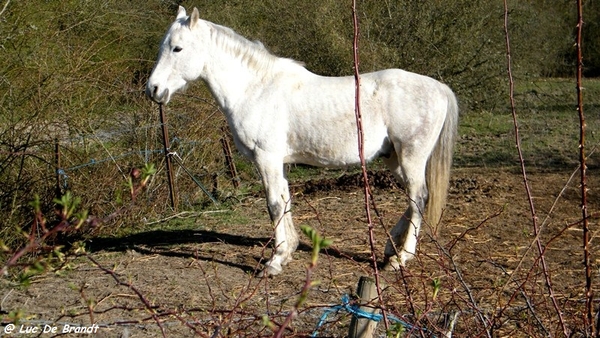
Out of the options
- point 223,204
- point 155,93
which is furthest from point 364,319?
point 223,204

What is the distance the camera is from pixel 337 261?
5.74 m

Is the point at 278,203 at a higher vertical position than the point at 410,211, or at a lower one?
higher

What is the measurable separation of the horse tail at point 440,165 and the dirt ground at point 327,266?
1.18 ft

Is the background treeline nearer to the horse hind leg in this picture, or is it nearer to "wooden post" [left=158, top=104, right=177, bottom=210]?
"wooden post" [left=158, top=104, right=177, bottom=210]

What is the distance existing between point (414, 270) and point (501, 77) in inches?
378

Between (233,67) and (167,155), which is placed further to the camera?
(167,155)

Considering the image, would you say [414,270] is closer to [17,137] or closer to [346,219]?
[346,219]

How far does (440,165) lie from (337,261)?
3.59ft

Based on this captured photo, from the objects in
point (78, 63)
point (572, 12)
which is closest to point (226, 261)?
point (78, 63)

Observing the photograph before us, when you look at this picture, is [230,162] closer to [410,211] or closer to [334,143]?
[334,143]

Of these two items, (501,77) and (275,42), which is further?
(501,77)

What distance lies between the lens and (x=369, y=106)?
17.9ft

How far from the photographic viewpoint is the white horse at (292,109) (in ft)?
17.9

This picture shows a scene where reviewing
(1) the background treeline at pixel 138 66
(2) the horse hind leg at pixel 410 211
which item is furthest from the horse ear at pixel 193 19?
(2) the horse hind leg at pixel 410 211
